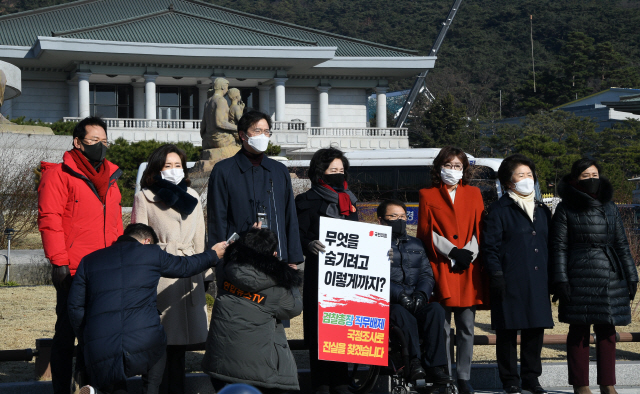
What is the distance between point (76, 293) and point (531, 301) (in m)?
3.01

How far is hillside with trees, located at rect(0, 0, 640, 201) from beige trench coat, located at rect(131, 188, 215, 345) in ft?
83.4

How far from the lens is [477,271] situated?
17.3 ft

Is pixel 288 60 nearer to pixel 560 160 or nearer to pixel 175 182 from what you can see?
pixel 560 160

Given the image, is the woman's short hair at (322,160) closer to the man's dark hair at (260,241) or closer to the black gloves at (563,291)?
the man's dark hair at (260,241)

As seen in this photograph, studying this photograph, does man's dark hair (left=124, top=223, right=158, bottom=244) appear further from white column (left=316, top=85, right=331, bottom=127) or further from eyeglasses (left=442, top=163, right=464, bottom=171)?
white column (left=316, top=85, right=331, bottom=127)

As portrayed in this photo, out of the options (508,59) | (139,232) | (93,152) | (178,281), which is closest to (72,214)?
(93,152)

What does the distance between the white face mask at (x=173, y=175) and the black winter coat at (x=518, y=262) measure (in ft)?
7.13

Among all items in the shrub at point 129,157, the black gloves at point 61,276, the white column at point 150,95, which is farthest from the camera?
the white column at point 150,95

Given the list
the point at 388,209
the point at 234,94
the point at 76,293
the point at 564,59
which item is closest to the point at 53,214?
the point at 76,293

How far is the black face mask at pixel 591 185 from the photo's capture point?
5.17 m

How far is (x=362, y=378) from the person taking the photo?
524 centimetres

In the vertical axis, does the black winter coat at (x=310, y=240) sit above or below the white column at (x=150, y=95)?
below

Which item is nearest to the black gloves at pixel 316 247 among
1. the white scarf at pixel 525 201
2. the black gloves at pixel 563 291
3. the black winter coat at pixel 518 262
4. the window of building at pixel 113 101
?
the black winter coat at pixel 518 262

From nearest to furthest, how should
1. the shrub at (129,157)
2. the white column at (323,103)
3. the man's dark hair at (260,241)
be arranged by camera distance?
1. the man's dark hair at (260,241)
2. the shrub at (129,157)
3. the white column at (323,103)
